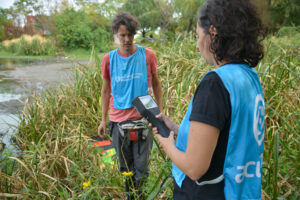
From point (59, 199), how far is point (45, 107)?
2017 millimetres

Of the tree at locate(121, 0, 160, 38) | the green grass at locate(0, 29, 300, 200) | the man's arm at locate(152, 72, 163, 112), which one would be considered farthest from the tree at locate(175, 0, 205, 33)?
the man's arm at locate(152, 72, 163, 112)

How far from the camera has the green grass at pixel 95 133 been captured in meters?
1.81

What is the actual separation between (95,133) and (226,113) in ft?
10.7

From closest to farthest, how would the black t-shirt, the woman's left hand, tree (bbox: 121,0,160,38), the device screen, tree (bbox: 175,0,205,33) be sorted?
1. the black t-shirt
2. the woman's left hand
3. the device screen
4. tree (bbox: 175,0,205,33)
5. tree (bbox: 121,0,160,38)

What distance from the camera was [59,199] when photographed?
2.05m

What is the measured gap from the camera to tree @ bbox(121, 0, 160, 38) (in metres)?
31.1

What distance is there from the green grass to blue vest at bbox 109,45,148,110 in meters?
0.58

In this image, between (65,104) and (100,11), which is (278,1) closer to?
(65,104)

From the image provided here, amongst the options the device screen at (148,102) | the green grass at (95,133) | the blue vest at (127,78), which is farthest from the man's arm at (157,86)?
the device screen at (148,102)

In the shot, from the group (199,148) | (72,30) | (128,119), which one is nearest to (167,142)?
(199,148)

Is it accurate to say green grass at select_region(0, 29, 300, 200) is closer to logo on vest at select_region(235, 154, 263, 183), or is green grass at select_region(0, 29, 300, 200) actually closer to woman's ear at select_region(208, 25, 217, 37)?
logo on vest at select_region(235, 154, 263, 183)

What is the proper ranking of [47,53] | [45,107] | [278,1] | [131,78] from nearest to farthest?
[131,78]
[45,107]
[278,1]
[47,53]

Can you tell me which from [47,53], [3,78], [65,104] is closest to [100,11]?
[47,53]

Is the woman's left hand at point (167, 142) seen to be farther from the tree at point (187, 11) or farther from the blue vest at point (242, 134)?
the tree at point (187, 11)
